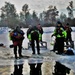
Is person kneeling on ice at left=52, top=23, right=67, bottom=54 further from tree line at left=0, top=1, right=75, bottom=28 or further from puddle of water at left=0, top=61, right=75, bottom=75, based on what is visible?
tree line at left=0, top=1, right=75, bottom=28

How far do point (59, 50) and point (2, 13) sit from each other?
3004 cm

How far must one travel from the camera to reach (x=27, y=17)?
39.8 m

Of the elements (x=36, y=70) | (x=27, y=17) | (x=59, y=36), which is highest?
(x=27, y=17)

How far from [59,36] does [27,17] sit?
87.4 ft

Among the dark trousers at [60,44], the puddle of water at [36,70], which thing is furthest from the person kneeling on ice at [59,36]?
the puddle of water at [36,70]

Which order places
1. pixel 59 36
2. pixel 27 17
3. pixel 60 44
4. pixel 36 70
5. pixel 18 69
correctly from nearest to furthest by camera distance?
pixel 36 70 < pixel 18 69 < pixel 59 36 < pixel 60 44 < pixel 27 17

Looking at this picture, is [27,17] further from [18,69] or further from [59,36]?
[18,69]

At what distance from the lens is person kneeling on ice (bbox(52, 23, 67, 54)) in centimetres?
1321

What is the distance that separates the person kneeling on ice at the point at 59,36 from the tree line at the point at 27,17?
20371 millimetres

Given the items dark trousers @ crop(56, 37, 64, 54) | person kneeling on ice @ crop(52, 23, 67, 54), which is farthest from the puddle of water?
dark trousers @ crop(56, 37, 64, 54)

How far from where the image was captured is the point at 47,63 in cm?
1077

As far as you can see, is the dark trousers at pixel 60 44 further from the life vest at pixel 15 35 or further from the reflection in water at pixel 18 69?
the reflection in water at pixel 18 69

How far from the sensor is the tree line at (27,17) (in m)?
35.2

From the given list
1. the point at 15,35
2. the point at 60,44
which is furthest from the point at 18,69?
the point at 60,44
